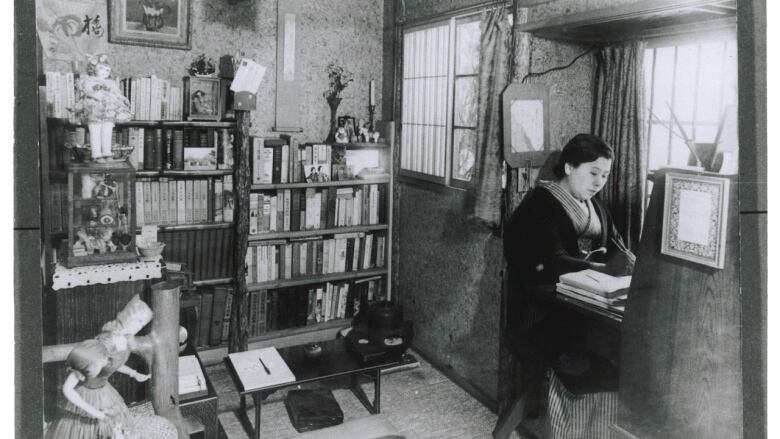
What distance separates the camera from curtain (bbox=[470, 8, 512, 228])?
8.64ft

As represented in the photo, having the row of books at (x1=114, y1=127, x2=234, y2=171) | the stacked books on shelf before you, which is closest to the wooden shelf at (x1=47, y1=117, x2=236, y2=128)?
the row of books at (x1=114, y1=127, x2=234, y2=171)

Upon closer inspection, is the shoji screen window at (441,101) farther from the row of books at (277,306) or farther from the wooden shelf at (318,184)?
the row of books at (277,306)

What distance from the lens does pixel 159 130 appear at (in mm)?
3033

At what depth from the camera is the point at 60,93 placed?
2.75 m

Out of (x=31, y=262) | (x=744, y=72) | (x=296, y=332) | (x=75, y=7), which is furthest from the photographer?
(x=296, y=332)

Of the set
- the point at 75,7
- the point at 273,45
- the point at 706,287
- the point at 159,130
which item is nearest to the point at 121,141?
the point at 159,130

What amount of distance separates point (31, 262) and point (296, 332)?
8.39 feet

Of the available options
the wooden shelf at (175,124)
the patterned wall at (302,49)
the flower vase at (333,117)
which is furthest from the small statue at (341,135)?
the wooden shelf at (175,124)

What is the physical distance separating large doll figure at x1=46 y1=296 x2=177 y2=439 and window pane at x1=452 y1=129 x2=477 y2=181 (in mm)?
2266

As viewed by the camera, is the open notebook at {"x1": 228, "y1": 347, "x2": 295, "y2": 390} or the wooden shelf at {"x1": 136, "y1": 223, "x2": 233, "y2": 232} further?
the wooden shelf at {"x1": 136, "y1": 223, "x2": 233, "y2": 232}

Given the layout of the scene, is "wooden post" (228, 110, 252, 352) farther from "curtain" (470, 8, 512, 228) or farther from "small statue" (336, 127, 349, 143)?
"curtain" (470, 8, 512, 228)

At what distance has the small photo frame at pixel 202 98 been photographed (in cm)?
314

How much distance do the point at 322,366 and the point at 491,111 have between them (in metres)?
1.36

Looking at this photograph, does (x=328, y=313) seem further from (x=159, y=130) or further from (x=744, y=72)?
(x=744, y=72)
